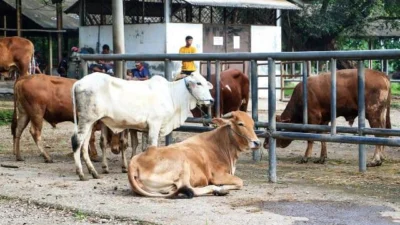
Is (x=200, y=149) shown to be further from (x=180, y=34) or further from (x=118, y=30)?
(x=180, y=34)

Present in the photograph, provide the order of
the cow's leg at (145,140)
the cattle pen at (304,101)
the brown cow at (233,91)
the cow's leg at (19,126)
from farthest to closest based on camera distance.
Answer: the brown cow at (233,91) → the cow's leg at (19,126) → the cow's leg at (145,140) → the cattle pen at (304,101)

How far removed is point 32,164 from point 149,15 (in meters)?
14.7

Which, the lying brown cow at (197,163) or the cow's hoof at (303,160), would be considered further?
the cow's hoof at (303,160)

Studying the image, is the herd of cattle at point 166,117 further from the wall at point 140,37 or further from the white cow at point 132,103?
the wall at point 140,37

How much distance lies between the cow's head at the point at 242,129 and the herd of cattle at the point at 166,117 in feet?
0.04

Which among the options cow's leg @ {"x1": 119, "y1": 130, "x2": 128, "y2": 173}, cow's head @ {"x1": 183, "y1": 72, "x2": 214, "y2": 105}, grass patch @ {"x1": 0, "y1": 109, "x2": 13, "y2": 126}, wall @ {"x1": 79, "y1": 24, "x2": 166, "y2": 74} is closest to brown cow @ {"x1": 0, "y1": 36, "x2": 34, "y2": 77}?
grass patch @ {"x1": 0, "y1": 109, "x2": 13, "y2": 126}

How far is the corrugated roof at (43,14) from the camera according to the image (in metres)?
31.4

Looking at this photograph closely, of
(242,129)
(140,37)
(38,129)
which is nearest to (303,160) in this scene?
(242,129)

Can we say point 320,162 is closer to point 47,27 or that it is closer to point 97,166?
point 97,166

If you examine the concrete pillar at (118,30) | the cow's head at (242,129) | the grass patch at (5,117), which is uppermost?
the concrete pillar at (118,30)

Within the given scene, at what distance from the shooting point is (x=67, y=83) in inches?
500

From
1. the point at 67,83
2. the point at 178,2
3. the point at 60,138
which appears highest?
the point at 178,2

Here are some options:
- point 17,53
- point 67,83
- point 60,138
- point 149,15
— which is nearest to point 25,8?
point 149,15

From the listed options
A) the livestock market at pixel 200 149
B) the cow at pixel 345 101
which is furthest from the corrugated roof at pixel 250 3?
the cow at pixel 345 101
